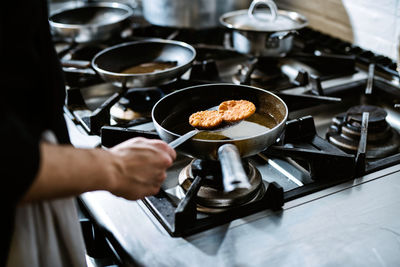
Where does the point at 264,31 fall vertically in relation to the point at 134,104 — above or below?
above

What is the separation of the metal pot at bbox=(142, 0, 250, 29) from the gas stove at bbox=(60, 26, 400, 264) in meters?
0.05

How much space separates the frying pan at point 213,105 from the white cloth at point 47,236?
0.18 metres

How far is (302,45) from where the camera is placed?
126 cm

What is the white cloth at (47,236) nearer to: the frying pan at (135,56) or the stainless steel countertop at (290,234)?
the stainless steel countertop at (290,234)

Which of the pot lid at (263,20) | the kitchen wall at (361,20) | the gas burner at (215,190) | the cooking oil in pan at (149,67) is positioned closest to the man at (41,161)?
the gas burner at (215,190)

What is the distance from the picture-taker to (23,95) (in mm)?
445

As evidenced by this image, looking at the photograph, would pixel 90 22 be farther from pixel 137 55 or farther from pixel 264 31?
pixel 264 31

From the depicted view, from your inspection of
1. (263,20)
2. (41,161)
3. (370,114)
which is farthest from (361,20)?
(41,161)

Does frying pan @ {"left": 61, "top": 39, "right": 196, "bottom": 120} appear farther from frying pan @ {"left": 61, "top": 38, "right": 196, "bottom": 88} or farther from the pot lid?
the pot lid

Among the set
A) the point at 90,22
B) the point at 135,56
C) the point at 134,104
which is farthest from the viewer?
the point at 90,22

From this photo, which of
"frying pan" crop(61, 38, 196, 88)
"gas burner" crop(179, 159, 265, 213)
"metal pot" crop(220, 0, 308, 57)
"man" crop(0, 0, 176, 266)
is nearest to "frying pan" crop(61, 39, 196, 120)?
"frying pan" crop(61, 38, 196, 88)

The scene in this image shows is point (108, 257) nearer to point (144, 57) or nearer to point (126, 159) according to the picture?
point (126, 159)

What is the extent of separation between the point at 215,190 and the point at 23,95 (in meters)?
0.32

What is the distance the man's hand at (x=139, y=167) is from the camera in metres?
0.49
